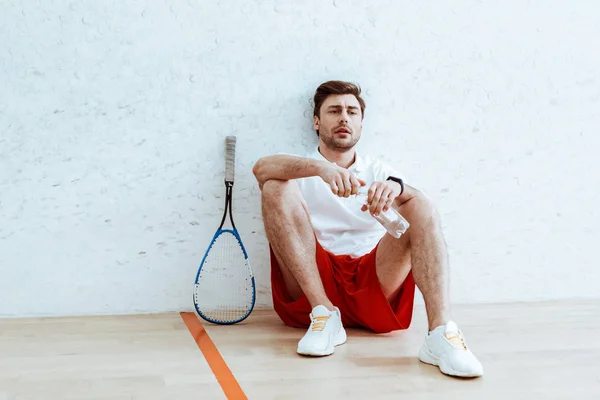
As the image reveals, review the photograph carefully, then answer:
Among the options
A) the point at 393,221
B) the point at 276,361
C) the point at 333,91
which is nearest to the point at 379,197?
the point at 393,221

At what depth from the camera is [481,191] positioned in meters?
3.35

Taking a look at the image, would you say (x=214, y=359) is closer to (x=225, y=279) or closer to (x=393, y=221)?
(x=393, y=221)

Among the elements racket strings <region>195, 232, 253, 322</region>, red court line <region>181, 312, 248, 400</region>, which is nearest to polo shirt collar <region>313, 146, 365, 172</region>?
racket strings <region>195, 232, 253, 322</region>

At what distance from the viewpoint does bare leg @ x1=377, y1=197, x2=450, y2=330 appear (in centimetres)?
229

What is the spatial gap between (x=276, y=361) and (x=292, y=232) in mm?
542

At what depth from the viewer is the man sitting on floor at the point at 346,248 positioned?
7.37ft

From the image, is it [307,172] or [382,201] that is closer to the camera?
[382,201]

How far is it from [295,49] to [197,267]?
1.04 m

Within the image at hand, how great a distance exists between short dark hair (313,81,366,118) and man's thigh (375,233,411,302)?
0.79 m

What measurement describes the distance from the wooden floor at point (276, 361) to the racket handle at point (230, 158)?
1.96ft

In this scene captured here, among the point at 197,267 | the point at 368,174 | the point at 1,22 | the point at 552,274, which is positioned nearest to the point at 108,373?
the point at 197,267

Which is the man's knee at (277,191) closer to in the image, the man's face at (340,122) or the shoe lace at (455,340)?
the man's face at (340,122)

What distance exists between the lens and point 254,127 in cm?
314

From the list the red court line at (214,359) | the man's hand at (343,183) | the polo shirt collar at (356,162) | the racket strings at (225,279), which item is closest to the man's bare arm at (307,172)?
the man's hand at (343,183)
